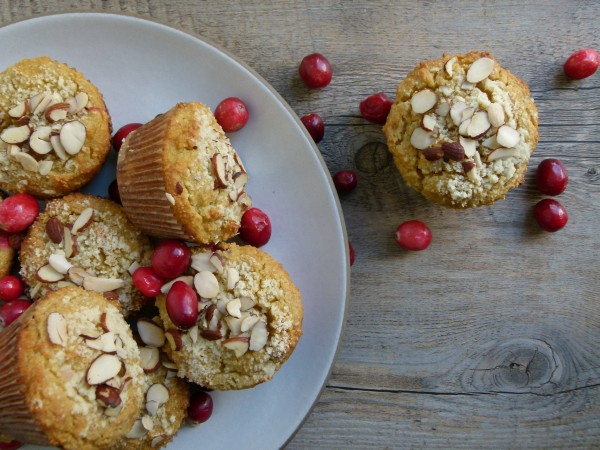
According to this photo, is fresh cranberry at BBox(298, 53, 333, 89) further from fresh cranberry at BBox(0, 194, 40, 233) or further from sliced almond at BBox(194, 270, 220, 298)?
fresh cranberry at BBox(0, 194, 40, 233)

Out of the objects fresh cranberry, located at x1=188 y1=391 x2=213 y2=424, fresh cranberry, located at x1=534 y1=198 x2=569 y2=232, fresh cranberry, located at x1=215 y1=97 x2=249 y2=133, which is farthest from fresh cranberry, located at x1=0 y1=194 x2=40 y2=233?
fresh cranberry, located at x1=534 y1=198 x2=569 y2=232

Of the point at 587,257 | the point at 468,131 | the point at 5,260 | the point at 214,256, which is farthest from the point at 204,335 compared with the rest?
the point at 587,257

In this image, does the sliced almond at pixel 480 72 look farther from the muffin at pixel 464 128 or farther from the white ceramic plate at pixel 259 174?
the white ceramic plate at pixel 259 174

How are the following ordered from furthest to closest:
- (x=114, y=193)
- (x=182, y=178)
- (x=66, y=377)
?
(x=114, y=193)
(x=182, y=178)
(x=66, y=377)

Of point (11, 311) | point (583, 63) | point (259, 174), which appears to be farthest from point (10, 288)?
point (583, 63)

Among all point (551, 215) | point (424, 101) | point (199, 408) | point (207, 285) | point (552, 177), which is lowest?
point (199, 408)

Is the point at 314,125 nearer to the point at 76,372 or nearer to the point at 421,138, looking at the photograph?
the point at 421,138

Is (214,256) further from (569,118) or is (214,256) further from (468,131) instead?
(569,118)
